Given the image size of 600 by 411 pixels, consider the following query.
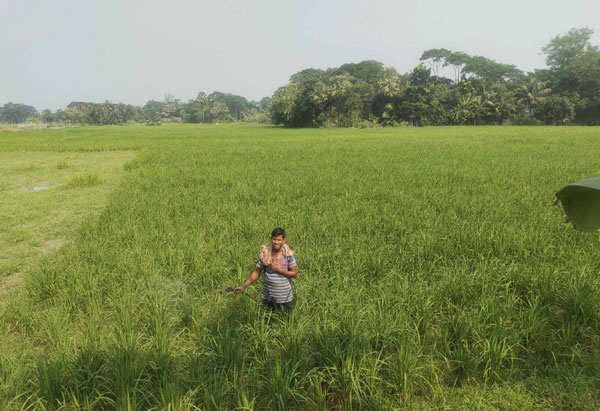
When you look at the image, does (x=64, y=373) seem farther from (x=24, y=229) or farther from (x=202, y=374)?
(x=24, y=229)

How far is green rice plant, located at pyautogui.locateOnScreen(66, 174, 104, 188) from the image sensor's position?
24.7ft

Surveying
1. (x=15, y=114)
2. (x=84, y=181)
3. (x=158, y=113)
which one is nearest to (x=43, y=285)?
(x=84, y=181)

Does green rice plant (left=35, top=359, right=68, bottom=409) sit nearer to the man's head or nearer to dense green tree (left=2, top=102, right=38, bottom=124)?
the man's head

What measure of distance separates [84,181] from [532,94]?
4135 cm

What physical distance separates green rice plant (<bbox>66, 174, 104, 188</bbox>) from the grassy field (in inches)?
121

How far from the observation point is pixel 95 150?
51.7 feet

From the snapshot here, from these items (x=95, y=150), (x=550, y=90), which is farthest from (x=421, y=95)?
(x=95, y=150)

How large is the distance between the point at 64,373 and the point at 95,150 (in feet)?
53.9

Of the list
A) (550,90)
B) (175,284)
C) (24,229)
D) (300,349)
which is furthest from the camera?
(550,90)

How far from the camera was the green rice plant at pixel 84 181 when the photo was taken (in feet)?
24.7

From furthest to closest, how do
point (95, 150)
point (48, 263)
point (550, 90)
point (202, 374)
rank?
point (550, 90)
point (95, 150)
point (48, 263)
point (202, 374)

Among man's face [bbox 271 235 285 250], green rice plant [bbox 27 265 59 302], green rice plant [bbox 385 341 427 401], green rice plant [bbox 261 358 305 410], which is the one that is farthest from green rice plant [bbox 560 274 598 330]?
green rice plant [bbox 27 265 59 302]

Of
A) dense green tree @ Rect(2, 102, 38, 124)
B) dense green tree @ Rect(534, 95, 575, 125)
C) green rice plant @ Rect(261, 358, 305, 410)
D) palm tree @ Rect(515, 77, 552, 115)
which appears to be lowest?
green rice plant @ Rect(261, 358, 305, 410)

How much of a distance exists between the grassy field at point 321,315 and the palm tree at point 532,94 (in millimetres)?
37159
